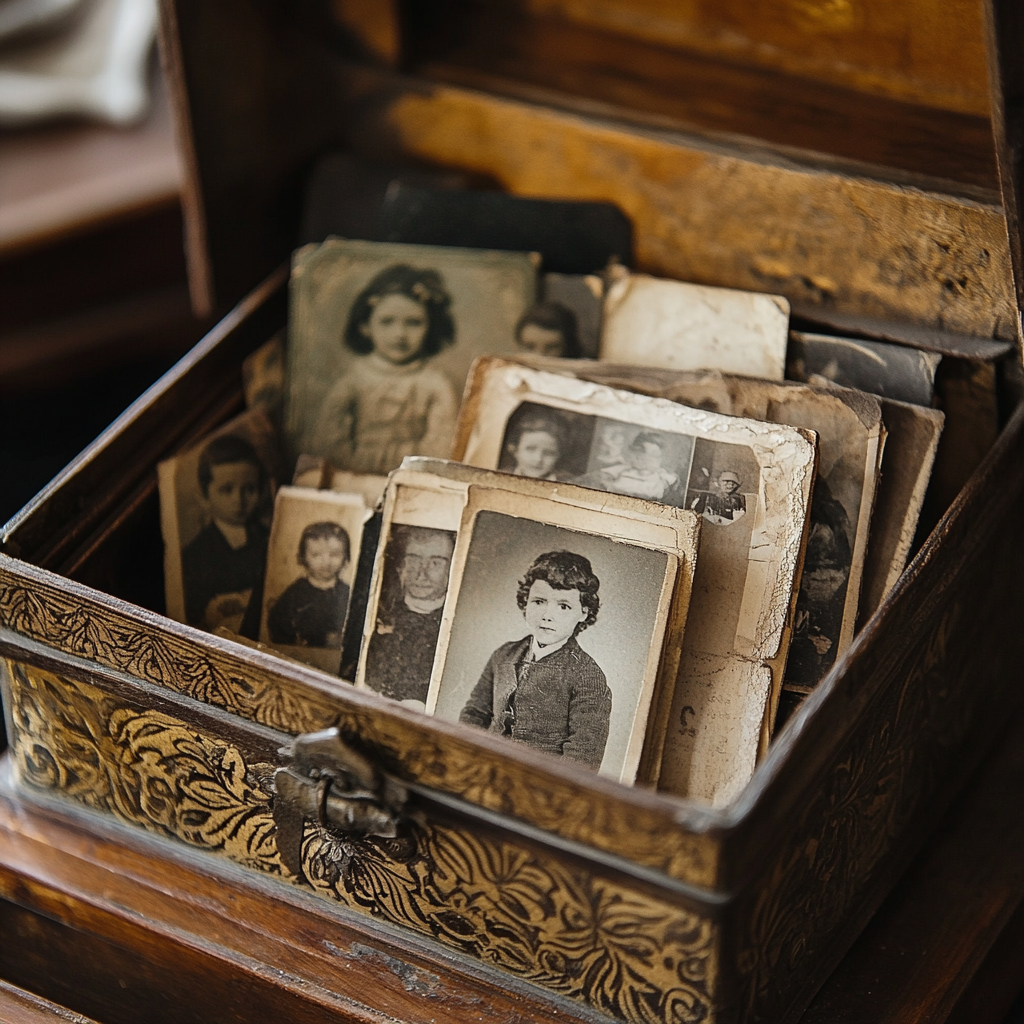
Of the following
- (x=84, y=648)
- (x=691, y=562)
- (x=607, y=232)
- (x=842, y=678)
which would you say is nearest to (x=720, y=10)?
(x=607, y=232)

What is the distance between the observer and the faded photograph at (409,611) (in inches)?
39.8

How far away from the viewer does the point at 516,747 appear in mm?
798

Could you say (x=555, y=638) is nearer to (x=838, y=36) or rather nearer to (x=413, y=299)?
(x=413, y=299)

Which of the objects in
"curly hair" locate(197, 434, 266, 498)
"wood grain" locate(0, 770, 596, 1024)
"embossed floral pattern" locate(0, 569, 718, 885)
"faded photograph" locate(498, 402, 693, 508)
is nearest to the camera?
"embossed floral pattern" locate(0, 569, 718, 885)

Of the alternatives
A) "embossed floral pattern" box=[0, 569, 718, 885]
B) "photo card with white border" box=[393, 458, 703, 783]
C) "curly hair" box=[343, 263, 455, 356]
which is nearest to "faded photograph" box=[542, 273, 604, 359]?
"curly hair" box=[343, 263, 455, 356]

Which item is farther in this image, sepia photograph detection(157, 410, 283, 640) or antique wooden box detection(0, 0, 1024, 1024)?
sepia photograph detection(157, 410, 283, 640)

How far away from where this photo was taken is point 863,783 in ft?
3.05

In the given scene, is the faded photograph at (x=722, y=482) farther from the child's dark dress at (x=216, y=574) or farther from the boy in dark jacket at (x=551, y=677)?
the child's dark dress at (x=216, y=574)

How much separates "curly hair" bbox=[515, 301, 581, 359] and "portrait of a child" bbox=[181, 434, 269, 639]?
0.91 feet

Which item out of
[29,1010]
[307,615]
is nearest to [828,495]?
[307,615]

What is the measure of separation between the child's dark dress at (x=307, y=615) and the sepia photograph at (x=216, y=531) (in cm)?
3

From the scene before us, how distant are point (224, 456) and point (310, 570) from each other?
5.5 inches

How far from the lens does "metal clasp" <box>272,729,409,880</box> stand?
2.77ft

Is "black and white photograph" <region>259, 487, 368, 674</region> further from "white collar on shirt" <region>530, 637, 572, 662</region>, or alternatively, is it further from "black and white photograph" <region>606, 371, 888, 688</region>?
"black and white photograph" <region>606, 371, 888, 688</region>
